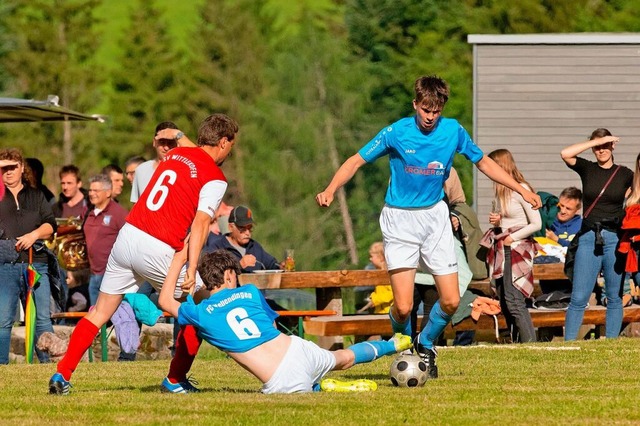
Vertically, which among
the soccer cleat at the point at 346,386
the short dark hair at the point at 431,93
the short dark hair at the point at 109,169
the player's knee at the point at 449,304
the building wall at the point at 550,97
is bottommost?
the soccer cleat at the point at 346,386

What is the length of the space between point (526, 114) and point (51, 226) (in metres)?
11.4

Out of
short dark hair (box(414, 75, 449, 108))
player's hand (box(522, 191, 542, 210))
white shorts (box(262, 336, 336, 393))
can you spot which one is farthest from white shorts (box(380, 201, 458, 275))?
white shorts (box(262, 336, 336, 393))

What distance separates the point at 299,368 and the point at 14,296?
15.5ft

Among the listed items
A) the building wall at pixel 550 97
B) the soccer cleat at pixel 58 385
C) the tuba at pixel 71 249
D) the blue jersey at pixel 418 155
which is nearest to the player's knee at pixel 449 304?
the blue jersey at pixel 418 155

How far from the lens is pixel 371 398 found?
8836mm

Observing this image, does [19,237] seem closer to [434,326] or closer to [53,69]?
[434,326]

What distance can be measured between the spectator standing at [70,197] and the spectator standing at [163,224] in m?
7.52

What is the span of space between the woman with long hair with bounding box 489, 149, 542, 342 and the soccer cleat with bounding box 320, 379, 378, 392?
4.44 m

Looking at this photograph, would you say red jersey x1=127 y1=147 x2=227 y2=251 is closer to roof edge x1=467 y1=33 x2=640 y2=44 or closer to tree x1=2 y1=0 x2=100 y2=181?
roof edge x1=467 y1=33 x2=640 y2=44

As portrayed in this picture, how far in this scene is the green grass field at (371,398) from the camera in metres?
7.96

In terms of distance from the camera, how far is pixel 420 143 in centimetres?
972

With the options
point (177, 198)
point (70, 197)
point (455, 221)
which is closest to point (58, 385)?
point (177, 198)

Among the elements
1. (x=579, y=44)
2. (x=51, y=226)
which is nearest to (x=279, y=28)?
(x=579, y=44)

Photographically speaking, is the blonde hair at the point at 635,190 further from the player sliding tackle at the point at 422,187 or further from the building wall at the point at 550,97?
the building wall at the point at 550,97
